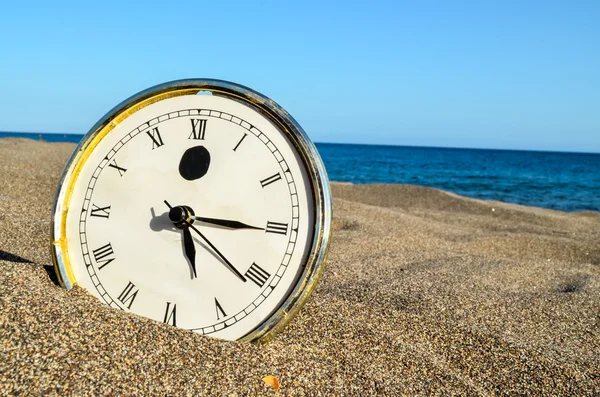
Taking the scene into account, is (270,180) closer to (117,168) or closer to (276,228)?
(276,228)

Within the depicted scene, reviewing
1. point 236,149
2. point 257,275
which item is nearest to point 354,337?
point 257,275

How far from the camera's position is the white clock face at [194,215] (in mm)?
1817

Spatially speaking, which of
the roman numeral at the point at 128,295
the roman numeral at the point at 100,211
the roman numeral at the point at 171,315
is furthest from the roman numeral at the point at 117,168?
the roman numeral at the point at 171,315

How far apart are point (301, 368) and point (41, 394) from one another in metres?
0.74

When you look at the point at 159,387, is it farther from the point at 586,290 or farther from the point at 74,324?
the point at 586,290

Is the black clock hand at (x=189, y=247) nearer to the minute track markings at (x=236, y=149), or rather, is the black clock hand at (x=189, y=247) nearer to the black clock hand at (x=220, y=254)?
the black clock hand at (x=220, y=254)

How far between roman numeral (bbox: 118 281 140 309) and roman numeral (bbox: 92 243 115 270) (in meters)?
0.11

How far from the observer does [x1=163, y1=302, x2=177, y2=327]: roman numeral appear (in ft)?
6.02

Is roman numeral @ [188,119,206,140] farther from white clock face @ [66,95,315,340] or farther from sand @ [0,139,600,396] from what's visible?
sand @ [0,139,600,396]

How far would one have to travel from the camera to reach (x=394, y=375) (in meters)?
1.89

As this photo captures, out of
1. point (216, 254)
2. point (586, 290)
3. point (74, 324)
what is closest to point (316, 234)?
point (216, 254)

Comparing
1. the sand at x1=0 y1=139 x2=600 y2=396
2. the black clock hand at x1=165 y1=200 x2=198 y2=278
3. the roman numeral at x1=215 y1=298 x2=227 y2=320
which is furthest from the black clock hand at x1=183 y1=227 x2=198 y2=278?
the sand at x1=0 y1=139 x2=600 y2=396

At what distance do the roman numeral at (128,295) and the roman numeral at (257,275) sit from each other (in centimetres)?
38

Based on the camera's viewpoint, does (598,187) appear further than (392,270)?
Yes
